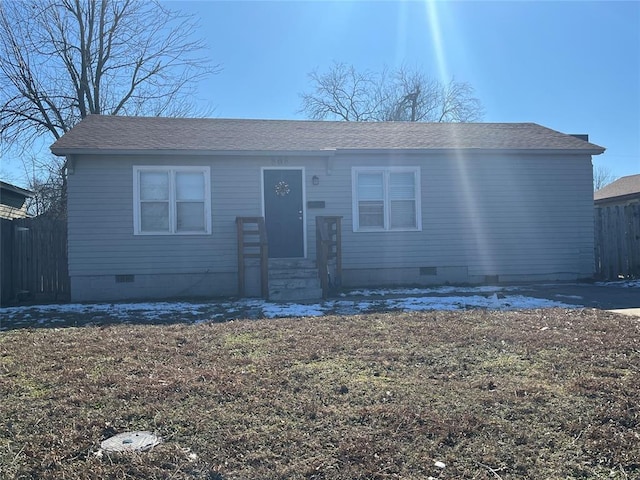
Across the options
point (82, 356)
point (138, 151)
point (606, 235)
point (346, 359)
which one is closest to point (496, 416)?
point (346, 359)

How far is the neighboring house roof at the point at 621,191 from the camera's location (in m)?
21.1

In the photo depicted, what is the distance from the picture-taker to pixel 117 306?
8992mm

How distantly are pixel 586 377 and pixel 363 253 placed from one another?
6979 mm

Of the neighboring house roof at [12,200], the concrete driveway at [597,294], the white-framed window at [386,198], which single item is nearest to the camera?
the concrete driveway at [597,294]

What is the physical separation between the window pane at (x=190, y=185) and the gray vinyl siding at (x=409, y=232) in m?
0.24

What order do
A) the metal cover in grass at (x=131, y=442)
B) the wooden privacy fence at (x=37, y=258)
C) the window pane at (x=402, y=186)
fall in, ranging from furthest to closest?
1. the window pane at (x=402, y=186)
2. the wooden privacy fence at (x=37, y=258)
3. the metal cover in grass at (x=131, y=442)

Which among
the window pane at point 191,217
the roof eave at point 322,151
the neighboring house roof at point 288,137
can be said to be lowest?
the window pane at point 191,217

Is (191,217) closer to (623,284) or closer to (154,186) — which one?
(154,186)

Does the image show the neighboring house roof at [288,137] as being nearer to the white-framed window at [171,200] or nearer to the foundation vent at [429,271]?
the white-framed window at [171,200]

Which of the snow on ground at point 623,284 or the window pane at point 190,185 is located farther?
the snow on ground at point 623,284

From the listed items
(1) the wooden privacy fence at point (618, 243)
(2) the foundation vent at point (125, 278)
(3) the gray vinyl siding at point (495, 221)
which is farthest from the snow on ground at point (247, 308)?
(1) the wooden privacy fence at point (618, 243)

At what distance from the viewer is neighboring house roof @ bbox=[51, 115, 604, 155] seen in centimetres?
1024

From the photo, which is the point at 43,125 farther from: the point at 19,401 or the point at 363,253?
the point at 19,401

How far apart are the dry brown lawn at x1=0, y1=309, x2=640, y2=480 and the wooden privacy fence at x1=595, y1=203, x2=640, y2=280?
640 cm
